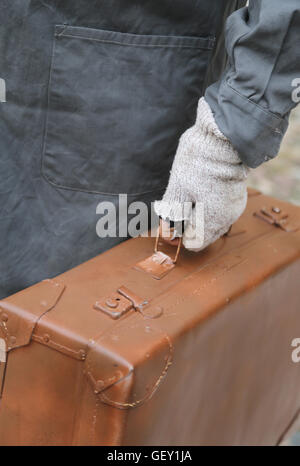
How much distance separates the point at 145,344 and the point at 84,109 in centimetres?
52

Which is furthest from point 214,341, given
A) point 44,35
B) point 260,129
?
point 44,35

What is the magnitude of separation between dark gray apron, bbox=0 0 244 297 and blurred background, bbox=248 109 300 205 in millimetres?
2098

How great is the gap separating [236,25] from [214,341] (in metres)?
0.64

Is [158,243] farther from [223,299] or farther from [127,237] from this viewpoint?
[223,299]

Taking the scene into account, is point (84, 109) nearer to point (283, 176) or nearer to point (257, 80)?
point (257, 80)

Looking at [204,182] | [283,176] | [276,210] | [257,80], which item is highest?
[257,80]

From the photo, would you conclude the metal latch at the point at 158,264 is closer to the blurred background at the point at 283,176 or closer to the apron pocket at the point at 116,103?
the apron pocket at the point at 116,103

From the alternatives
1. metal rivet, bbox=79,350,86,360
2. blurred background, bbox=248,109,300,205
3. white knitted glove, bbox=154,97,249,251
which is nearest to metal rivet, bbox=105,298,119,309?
metal rivet, bbox=79,350,86,360

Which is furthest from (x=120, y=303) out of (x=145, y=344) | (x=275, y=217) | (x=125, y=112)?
(x=275, y=217)

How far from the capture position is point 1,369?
1.17 m

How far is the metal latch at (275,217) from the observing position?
1.65m

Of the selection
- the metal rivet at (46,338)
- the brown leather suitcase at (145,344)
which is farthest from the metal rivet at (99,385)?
the metal rivet at (46,338)

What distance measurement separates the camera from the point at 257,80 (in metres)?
1.13
